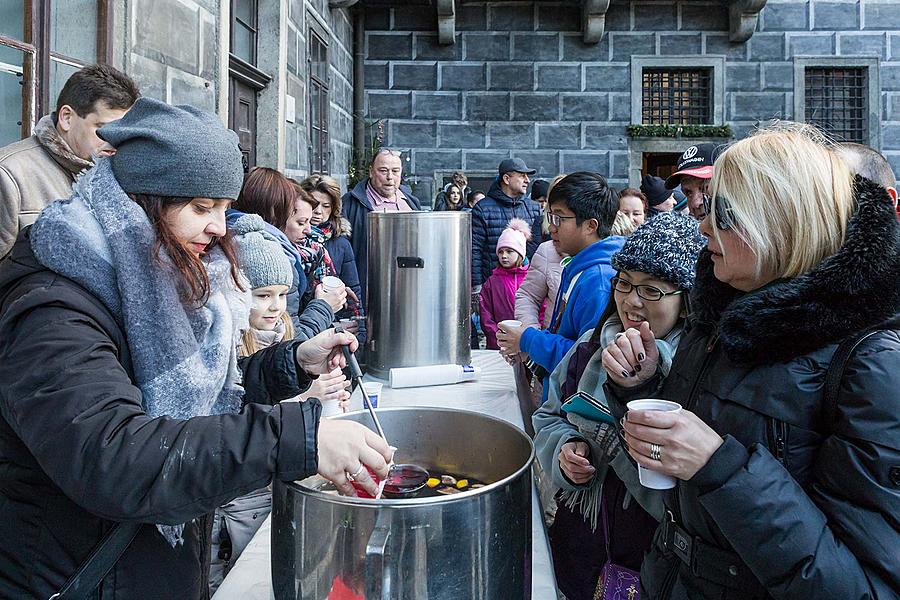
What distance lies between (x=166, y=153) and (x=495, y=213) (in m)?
4.32

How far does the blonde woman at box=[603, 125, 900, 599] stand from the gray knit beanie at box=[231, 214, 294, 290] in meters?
1.51

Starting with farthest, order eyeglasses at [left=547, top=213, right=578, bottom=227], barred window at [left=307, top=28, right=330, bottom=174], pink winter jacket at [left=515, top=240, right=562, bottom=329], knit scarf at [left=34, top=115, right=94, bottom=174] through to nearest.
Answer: barred window at [left=307, top=28, right=330, bottom=174] < pink winter jacket at [left=515, top=240, right=562, bottom=329] < eyeglasses at [left=547, top=213, right=578, bottom=227] < knit scarf at [left=34, top=115, right=94, bottom=174]

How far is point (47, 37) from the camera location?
2570 mm

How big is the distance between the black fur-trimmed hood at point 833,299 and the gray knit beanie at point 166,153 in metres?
0.89

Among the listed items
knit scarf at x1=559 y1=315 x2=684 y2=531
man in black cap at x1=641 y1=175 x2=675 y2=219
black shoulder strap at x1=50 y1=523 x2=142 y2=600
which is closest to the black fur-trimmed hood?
knit scarf at x1=559 y1=315 x2=684 y2=531

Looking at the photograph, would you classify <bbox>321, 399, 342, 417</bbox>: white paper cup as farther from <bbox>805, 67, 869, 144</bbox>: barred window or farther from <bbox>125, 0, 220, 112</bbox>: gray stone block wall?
<bbox>805, 67, 869, 144</bbox>: barred window

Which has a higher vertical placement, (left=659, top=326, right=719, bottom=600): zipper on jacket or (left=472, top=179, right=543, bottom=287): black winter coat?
(left=472, top=179, right=543, bottom=287): black winter coat

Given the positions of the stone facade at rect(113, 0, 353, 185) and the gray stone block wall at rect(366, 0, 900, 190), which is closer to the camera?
the stone facade at rect(113, 0, 353, 185)

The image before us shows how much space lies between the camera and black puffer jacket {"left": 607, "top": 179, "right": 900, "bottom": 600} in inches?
39.8

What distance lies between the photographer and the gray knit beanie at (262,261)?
2355 mm

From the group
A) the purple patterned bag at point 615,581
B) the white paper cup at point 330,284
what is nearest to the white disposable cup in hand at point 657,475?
the purple patterned bag at point 615,581

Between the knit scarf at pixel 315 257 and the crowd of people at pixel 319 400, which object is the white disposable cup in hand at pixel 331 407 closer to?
the crowd of people at pixel 319 400

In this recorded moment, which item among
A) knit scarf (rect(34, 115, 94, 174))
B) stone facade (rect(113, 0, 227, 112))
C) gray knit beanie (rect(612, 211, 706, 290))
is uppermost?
stone facade (rect(113, 0, 227, 112))

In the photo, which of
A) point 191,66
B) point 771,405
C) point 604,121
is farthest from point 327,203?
point 604,121
